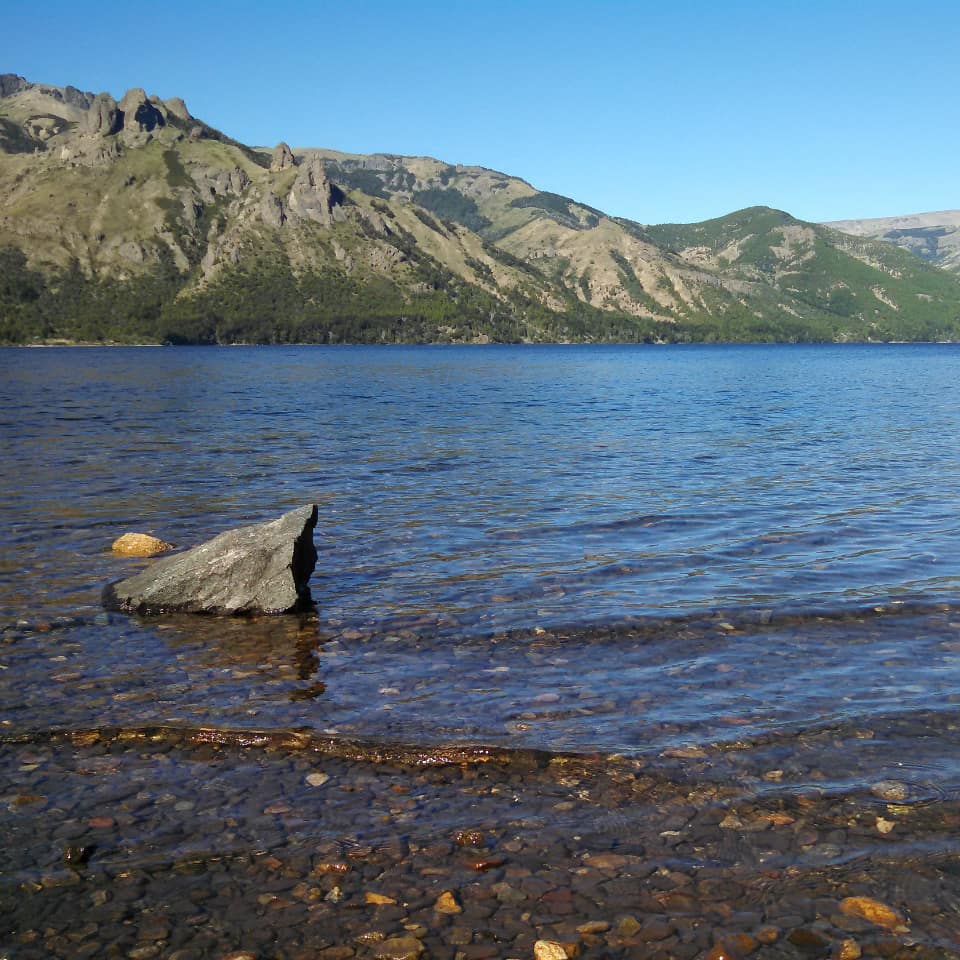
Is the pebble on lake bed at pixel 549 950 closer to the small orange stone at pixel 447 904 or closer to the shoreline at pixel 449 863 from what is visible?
the shoreline at pixel 449 863

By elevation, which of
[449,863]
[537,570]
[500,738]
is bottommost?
[537,570]

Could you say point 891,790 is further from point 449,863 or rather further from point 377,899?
point 377,899

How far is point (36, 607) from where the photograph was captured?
14664 millimetres

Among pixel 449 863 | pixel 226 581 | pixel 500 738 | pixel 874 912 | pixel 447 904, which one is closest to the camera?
pixel 874 912

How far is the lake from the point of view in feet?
21.5

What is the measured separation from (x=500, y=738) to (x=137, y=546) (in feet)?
39.4

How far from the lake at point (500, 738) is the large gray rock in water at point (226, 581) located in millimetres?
425

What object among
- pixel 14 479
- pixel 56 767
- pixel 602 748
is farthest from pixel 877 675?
pixel 14 479

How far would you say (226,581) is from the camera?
48.8 ft

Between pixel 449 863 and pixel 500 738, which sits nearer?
pixel 449 863

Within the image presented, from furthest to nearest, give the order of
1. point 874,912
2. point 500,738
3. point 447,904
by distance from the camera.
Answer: point 500,738
point 447,904
point 874,912

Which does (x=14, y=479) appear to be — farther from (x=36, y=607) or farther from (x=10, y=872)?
(x=10, y=872)

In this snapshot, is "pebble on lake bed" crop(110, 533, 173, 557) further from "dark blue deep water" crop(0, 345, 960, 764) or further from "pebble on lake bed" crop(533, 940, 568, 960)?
"pebble on lake bed" crop(533, 940, 568, 960)

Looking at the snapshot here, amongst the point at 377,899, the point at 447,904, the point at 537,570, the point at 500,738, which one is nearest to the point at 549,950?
the point at 447,904
